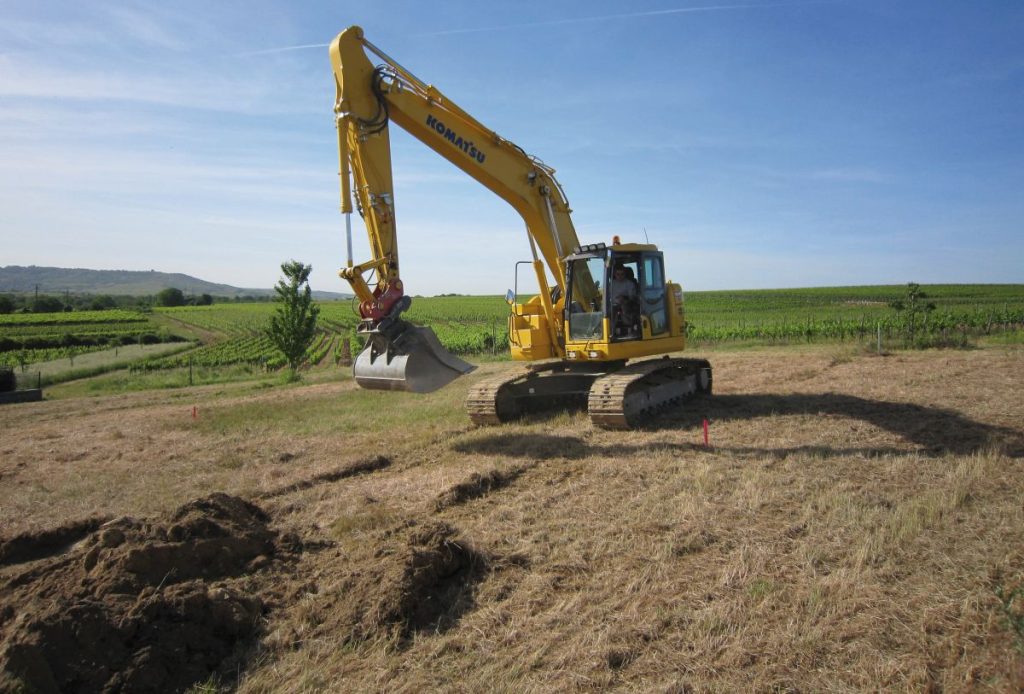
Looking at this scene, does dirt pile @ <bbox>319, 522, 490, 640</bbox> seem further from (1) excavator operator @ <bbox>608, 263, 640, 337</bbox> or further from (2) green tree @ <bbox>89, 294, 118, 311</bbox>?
(2) green tree @ <bbox>89, 294, 118, 311</bbox>

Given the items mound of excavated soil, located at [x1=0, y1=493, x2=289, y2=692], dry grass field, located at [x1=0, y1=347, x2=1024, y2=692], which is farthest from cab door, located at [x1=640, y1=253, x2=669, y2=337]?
mound of excavated soil, located at [x1=0, y1=493, x2=289, y2=692]

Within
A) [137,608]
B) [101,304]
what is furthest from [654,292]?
[101,304]

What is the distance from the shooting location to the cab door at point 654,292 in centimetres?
1189

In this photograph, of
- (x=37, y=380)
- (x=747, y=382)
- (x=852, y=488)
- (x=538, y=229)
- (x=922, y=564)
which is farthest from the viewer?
(x=37, y=380)

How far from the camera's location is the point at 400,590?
4984mm

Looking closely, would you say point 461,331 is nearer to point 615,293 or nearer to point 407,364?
point 615,293

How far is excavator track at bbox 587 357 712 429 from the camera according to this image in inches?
417

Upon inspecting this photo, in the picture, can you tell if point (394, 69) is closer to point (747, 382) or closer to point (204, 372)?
point (747, 382)

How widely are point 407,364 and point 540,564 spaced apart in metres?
4.10

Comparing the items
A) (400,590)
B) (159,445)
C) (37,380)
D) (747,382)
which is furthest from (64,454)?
(37,380)

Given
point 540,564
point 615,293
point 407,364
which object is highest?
point 615,293

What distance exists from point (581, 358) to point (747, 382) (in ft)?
21.0

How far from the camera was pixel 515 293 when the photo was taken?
11719 mm

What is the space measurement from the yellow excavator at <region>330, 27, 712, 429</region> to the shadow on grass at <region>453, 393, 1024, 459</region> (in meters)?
0.73
